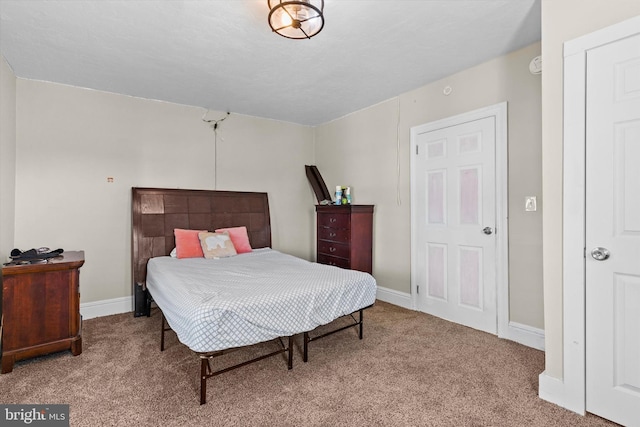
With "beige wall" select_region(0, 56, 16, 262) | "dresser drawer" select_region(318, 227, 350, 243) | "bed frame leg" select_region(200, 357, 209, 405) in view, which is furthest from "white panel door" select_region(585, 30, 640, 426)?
"beige wall" select_region(0, 56, 16, 262)

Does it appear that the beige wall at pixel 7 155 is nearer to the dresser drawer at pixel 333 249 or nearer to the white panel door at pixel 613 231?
the dresser drawer at pixel 333 249

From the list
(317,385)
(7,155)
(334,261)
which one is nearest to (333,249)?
(334,261)

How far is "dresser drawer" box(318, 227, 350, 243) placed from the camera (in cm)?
396

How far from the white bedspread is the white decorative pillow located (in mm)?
388

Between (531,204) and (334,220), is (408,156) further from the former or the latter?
(531,204)

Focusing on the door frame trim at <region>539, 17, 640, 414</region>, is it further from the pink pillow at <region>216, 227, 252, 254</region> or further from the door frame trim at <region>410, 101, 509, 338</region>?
the pink pillow at <region>216, 227, 252, 254</region>

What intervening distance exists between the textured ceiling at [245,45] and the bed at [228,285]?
143cm

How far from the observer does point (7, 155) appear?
293cm

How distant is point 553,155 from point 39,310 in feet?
12.6

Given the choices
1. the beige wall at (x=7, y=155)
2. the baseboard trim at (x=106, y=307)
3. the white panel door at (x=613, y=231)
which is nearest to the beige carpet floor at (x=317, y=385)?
the white panel door at (x=613, y=231)

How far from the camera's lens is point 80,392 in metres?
2.03

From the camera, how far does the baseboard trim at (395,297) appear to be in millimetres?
3738

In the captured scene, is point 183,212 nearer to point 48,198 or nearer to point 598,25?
point 48,198

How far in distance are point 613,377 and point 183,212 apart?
13.6ft
